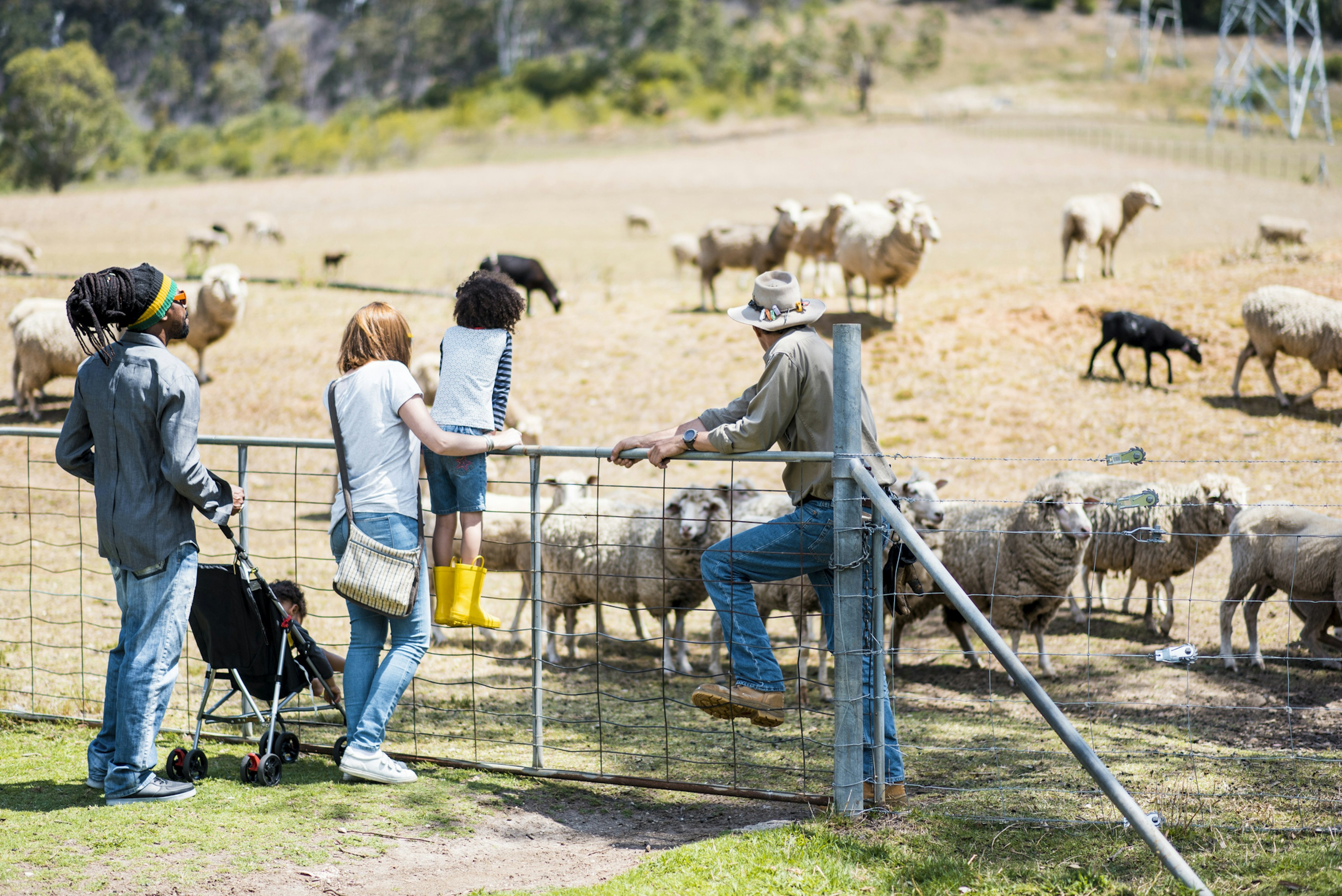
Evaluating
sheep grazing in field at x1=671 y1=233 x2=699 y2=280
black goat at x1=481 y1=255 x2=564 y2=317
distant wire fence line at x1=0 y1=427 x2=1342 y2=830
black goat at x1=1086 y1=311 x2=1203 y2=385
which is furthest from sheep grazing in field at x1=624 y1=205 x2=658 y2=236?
distant wire fence line at x1=0 y1=427 x2=1342 y2=830

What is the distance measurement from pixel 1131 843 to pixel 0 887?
14.3 feet

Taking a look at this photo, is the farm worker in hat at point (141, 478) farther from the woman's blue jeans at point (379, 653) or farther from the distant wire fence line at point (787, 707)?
the woman's blue jeans at point (379, 653)

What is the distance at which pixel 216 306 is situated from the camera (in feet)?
58.4

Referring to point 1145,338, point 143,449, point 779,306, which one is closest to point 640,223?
point 1145,338

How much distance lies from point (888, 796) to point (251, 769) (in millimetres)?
2985

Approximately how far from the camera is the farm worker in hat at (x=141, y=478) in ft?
16.1

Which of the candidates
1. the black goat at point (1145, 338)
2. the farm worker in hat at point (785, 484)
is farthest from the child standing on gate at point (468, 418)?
the black goat at point (1145, 338)

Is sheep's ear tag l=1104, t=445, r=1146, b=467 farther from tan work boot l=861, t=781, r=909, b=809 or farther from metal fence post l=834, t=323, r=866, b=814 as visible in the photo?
tan work boot l=861, t=781, r=909, b=809

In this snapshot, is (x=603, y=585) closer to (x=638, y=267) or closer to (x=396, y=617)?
→ (x=396, y=617)

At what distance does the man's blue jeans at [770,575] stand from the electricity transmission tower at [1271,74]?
42034mm

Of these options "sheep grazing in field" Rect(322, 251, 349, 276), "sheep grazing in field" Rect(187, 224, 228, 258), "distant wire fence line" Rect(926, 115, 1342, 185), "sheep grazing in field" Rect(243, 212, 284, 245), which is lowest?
"sheep grazing in field" Rect(322, 251, 349, 276)

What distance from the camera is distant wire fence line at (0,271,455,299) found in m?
23.4

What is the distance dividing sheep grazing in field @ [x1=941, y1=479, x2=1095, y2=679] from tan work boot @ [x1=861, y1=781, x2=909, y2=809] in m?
3.70

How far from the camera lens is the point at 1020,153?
51812 mm
